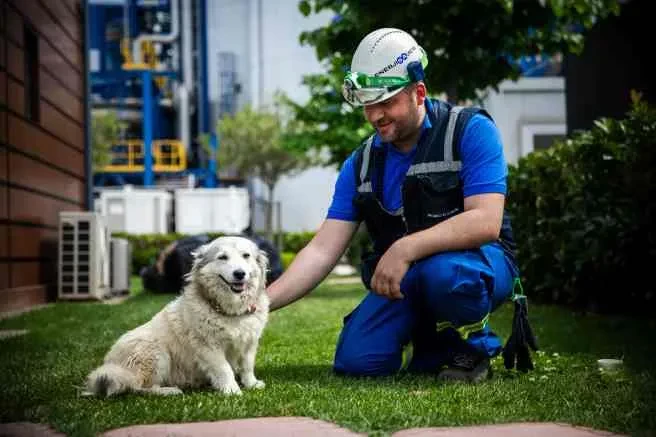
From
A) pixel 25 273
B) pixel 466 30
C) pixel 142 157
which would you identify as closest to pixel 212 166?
pixel 142 157

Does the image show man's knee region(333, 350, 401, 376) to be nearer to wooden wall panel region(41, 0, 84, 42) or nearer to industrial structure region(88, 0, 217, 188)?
wooden wall panel region(41, 0, 84, 42)

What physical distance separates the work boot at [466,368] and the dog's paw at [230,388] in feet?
2.90

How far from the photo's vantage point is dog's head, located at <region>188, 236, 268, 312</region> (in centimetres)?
388

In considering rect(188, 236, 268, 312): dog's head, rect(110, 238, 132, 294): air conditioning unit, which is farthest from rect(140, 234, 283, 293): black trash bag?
rect(188, 236, 268, 312): dog's head

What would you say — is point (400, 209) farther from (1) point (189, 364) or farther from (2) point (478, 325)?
(1) point (189, 364)

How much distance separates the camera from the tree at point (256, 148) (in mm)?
30188

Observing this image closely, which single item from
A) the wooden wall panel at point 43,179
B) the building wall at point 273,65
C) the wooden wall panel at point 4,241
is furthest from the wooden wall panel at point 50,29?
the building wall at point 273,65

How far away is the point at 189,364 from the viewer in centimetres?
388

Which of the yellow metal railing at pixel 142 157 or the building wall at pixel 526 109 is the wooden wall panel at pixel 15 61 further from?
the yellow metal railing at pixel 142 157

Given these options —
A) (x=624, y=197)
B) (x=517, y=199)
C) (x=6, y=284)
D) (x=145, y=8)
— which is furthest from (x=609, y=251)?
(x=145, y=8)

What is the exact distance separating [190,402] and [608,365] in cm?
191

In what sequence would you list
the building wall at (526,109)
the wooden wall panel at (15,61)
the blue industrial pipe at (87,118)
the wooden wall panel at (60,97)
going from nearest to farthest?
the wooden wall panel at (15,61), the wooden wall panel at (60,97), the blue industrial pipe at (87,118), the building wall at (526,109)

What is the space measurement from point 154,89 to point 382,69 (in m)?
29.7

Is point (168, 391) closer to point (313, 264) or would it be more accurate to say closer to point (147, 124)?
point (313, 264)
